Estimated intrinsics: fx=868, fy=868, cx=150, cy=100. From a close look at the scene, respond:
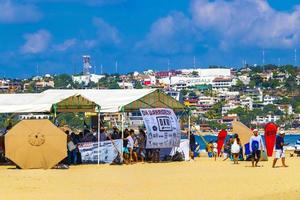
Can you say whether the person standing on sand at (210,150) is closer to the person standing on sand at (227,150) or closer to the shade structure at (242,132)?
the person standing on sand at (227,150)

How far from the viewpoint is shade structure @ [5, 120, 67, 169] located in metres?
26.4

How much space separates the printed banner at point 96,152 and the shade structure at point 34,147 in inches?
83.9

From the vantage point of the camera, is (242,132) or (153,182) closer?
(153,182)

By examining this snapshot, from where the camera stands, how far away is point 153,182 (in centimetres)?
2222

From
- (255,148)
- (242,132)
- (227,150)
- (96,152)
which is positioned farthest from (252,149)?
(96,152)

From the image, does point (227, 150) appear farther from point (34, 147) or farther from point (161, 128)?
point (34, 147)

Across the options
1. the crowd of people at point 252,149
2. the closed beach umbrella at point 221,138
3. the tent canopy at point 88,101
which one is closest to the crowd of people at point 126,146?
the tent canopy at point 88,101

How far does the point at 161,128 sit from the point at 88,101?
2.64 metres

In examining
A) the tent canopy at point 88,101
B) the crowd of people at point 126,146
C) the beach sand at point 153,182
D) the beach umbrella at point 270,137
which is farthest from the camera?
the beach umbrella at point 270,137

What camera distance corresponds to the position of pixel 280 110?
148m

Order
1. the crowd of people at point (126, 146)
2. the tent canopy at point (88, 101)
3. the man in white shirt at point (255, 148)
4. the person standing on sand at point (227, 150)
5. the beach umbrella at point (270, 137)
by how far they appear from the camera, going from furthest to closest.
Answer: the beach umbrella at point (270, 137) → the person standing on sand at point (227, 150) → the tent canopy at point (88, 101) → the crowd of people at point (126, 146) → the man in white shirt at point (255, 148)

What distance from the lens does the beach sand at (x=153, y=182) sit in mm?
19328

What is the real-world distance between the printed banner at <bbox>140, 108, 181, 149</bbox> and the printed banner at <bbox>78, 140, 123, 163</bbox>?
3.97 feet

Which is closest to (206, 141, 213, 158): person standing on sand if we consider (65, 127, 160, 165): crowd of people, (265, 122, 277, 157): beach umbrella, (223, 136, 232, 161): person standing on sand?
(265, 122, 277, 157): beach umbrella
